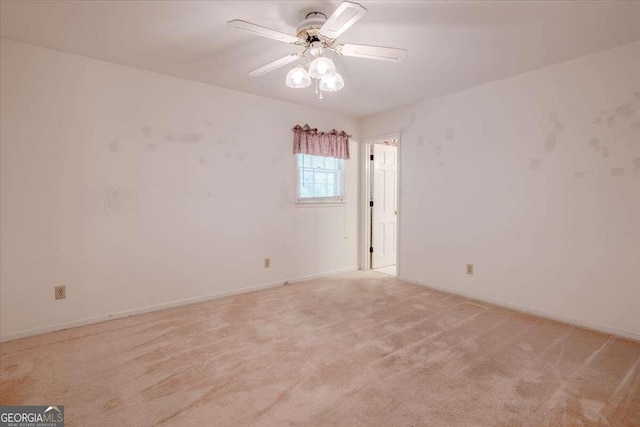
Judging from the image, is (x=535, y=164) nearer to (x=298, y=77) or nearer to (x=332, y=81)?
(x=332, y=81)

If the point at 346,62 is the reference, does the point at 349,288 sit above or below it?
below

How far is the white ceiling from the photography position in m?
2.09

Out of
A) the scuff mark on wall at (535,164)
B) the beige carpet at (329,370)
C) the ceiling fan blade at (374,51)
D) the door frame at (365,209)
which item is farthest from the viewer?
the door frame at (365,209)

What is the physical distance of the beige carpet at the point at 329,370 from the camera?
174 centimetres

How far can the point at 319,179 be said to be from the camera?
458 centimetres

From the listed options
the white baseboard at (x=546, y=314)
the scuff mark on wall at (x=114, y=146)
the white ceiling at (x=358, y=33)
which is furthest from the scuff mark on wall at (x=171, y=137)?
the white baseboard at (x=546, y=314)

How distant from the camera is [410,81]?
3379mm

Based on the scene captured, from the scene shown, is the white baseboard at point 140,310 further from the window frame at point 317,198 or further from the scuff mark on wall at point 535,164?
the scuff mark on wall at point 535,164

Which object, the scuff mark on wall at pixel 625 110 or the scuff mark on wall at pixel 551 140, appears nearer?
the scuff mark on wall at pixel 625 110

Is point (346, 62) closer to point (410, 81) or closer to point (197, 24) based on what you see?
point (410, 81)

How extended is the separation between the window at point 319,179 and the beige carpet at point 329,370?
1.76m

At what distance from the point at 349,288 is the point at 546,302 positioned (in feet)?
6.81

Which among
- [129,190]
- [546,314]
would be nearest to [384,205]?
[546,314]

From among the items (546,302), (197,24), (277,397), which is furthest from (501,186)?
(197,24)
